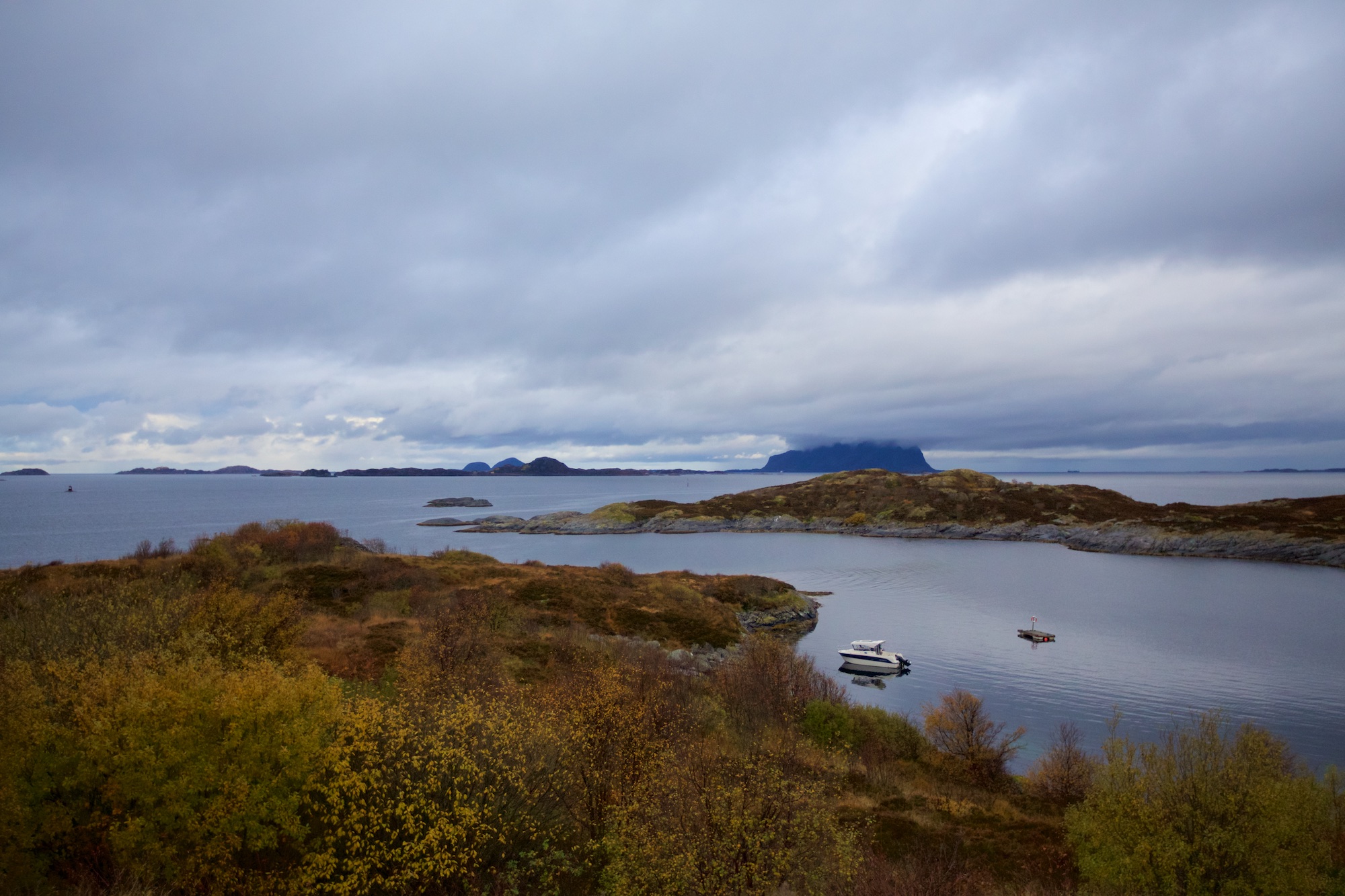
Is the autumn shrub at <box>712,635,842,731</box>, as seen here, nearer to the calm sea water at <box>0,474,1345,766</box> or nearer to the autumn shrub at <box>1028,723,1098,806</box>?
the calm sea water at <box>0,474,1345,766</box>

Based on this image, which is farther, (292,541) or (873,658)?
(292,541)

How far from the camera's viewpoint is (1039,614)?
7050 cm

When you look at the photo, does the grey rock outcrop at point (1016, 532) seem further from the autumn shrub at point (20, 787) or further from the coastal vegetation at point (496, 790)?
the autumn shrub at point (20, 787)

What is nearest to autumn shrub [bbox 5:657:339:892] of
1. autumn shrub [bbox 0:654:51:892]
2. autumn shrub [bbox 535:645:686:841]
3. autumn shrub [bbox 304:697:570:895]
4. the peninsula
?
autumn shrub [bbox 0:654:51:892]

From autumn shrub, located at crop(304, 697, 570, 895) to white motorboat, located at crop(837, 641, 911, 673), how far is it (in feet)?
139

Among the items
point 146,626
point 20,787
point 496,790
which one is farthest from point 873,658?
point 20,787

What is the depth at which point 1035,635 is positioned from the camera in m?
60.1

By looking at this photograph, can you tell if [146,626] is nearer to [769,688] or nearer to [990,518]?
[769,688]

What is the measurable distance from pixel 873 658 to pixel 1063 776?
23.3 metres

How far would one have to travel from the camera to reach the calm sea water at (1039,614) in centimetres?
4428

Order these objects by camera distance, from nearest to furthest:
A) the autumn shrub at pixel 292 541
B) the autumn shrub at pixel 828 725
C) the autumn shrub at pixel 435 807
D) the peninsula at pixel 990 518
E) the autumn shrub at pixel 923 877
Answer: the autumn shrub at pixel 435 807
the autumn shrub at pixel 923 877
the autumn shrub at pixel 828 725
the autumn shrub at pixel 292 541
the peninsula at pixel 990 518

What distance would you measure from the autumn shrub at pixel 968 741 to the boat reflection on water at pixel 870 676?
42.1 feet

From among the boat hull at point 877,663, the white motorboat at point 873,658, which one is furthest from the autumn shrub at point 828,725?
the white motorboat at point 873,658

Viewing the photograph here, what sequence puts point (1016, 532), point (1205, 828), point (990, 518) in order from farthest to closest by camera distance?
point (990, 518) → point (1016, 532) → point (1205, 828)
